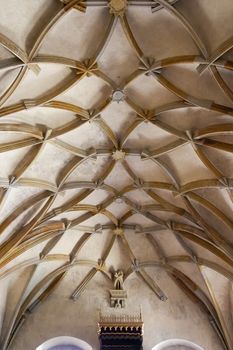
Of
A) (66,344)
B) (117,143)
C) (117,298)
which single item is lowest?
(66,344)

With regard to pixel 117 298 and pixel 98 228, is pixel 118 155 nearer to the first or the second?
pixel 98 228

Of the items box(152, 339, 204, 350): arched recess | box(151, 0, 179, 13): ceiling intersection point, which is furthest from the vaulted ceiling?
box(152, 339, 204, 350): arched recess

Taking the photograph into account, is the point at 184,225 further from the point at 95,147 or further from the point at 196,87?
the point at 196,87

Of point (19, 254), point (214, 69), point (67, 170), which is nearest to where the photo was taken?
point (214, 69)

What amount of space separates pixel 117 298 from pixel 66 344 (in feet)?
8.00

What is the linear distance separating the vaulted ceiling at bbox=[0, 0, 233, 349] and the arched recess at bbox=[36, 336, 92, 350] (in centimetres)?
139

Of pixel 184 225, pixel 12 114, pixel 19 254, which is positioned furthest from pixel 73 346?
pixel 12 114

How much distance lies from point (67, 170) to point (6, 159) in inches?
75.4

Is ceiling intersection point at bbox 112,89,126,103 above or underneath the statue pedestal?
above

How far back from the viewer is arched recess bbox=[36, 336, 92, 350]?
54.0ft

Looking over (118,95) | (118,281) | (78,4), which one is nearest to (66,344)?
(118,281)

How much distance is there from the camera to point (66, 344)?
16703mm

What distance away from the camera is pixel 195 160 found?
43.7ft

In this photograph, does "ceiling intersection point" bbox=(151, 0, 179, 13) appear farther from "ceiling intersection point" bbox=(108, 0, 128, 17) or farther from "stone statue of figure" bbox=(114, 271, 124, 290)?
"stone statue of figure" bbox=(114, 271, 124, 290)
